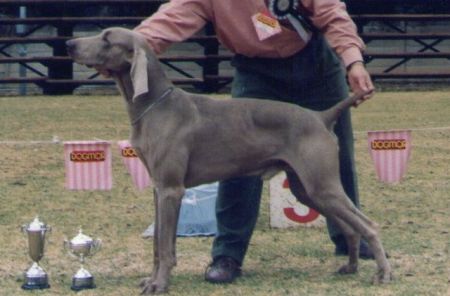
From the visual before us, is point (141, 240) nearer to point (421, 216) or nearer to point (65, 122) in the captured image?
point (421, 216)

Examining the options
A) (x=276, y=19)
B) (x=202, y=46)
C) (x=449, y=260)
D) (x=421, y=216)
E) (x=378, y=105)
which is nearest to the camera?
(x=276, y=19)

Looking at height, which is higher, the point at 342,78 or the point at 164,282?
the point at 342,78

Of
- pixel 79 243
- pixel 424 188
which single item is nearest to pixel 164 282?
pixel 79 243

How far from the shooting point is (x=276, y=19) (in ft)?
19.0

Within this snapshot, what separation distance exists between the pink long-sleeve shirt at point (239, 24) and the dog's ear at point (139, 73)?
0.31 m

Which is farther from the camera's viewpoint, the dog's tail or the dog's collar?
the dog's tail

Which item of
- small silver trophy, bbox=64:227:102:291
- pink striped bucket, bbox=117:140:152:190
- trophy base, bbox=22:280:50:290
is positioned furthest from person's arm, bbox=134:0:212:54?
pink striped bucket, bbox=117:140:152:190

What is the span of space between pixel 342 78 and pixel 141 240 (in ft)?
5.20

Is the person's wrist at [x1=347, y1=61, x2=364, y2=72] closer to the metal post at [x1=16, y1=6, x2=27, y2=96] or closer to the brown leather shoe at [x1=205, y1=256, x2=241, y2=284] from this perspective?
the brown leather shoe at [x1=205, y1=256, x2=241, y2=284]

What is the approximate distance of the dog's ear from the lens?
17.4ft

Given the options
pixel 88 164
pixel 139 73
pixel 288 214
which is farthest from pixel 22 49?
pixel 139 73

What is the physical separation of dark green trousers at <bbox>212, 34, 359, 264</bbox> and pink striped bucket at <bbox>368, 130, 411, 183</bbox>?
5.46ft

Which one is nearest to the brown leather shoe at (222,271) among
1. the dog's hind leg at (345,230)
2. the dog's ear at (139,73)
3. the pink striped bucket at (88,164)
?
the dog's hind leg at (345,230)

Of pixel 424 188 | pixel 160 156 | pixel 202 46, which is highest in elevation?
pixel 160 156
